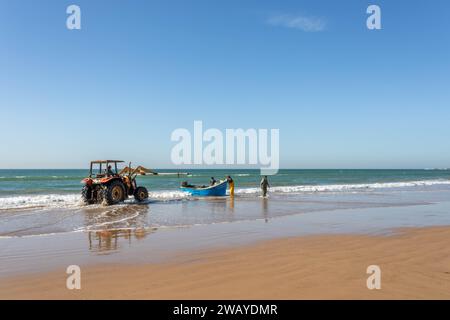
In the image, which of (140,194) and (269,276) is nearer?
(269,276)

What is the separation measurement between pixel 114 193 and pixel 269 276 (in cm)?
1313

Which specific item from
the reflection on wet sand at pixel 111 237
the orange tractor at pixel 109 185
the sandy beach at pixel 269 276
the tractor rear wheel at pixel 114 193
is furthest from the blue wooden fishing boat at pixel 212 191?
the sandy beach at pixel 269 276

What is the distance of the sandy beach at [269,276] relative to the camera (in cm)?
476

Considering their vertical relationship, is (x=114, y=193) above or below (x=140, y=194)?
above

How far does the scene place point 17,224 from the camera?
11844 millimetres

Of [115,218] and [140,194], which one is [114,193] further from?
[115,218]

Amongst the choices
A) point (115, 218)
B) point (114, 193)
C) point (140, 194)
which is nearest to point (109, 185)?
point (114, 193)

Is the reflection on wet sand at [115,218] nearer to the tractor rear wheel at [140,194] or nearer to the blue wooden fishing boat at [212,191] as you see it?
the tractor rear wheel at [140,194]

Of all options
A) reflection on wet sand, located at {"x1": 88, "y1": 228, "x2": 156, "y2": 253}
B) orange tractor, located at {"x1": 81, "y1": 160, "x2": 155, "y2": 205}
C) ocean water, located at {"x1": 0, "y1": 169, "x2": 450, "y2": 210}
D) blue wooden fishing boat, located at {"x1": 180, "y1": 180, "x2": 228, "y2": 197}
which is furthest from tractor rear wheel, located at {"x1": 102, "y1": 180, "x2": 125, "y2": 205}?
reflection on wet sand, located at {"x1": 88, "y1": 228, "x2": 156, "y2": 253}

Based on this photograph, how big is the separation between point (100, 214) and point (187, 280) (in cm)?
951

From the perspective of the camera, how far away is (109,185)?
17094mm

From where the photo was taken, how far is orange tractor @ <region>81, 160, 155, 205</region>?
56.0 feet

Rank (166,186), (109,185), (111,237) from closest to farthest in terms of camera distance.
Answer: (111,237), (109,185), (166,186)

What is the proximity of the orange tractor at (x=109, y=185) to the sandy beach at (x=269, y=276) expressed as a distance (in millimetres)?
11038
